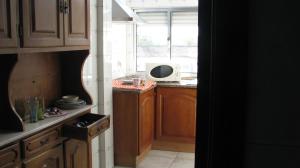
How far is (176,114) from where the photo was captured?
3920 mm

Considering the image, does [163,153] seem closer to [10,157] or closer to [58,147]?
[58,147]

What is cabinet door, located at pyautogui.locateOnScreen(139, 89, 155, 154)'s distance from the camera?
356 centimetres

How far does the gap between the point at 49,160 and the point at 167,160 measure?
1.85 meters

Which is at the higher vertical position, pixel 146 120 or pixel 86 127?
pixel 86 127

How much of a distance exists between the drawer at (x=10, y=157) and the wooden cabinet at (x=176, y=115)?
2.26m

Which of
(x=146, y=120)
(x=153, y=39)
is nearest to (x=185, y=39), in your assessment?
(x=153, y=39)

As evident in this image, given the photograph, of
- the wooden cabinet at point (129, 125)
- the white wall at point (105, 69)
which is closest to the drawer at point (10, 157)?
the white wall at point (105, 69)

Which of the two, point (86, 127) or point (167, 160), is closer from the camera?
point (86, 127)

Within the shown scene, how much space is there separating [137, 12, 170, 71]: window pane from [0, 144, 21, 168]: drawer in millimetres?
3093

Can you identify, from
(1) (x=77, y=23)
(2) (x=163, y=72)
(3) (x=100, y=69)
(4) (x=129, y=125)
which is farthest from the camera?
(2) (x=163, y=72)

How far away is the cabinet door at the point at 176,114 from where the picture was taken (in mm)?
3863

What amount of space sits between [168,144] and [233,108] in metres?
3.61

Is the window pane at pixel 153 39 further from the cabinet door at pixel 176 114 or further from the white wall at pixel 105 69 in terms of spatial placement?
the white wall at pixel 105 69

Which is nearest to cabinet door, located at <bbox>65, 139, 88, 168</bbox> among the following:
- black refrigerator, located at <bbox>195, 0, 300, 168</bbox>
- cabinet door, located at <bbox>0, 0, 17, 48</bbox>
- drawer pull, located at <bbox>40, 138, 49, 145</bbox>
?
drawer pull, located at <bbox>40, 138, 49, 145</bbox>
